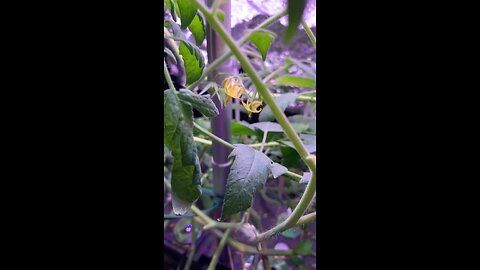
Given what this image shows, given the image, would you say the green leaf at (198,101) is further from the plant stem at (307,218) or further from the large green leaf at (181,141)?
the plant stem at (307,218)

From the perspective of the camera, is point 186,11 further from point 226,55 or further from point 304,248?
point 304,248

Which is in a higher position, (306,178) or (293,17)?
(293,17)

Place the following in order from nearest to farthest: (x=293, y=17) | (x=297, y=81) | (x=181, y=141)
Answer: (x=293, y=17) < (x=181, y=141) < (x=297, y=81)

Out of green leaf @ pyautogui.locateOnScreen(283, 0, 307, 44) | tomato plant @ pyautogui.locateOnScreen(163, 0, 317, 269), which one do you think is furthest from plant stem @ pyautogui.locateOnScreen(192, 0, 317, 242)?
green leaf @ pyautogui.locateOnScreen(283, 0, 307, 44)

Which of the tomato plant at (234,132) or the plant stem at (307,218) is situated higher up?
the tomato plant at (234,132)

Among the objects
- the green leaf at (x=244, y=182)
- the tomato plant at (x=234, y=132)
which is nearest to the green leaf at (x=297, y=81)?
the tomato plant at (x=234, y=132)

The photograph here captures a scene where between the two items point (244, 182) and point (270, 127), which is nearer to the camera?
point (244, 182)

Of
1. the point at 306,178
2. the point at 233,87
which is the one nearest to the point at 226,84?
the point at 233,87

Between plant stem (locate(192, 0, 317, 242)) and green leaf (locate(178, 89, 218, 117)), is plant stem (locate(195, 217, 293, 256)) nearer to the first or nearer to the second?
plant stem (locate(192, 0, 317, 242))

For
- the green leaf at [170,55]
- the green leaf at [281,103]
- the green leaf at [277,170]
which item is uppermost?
the green leaf at [170,55]
